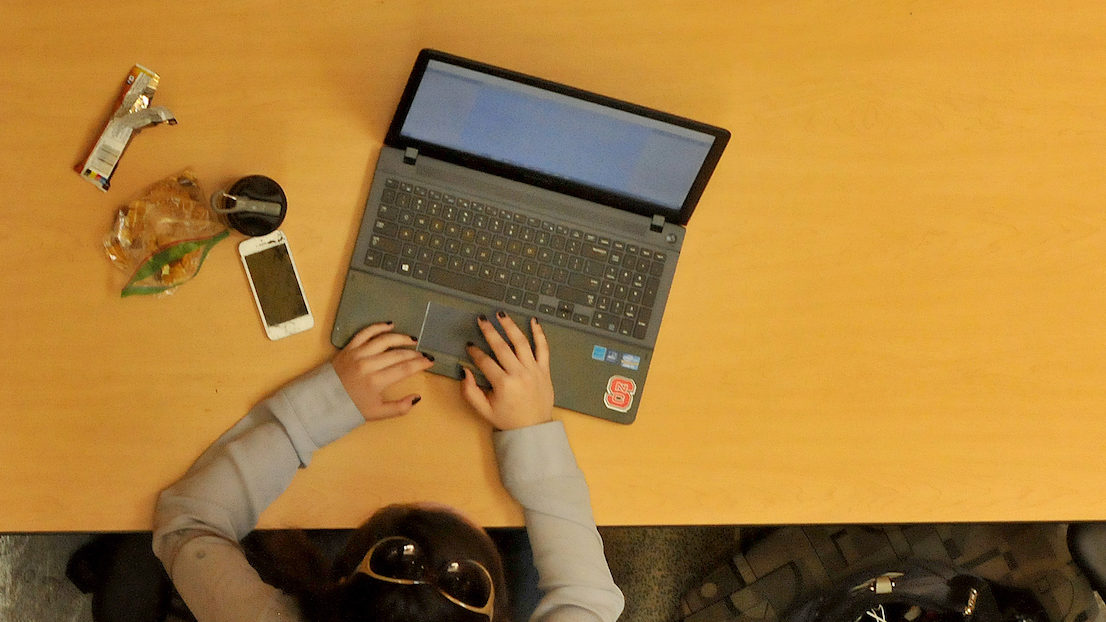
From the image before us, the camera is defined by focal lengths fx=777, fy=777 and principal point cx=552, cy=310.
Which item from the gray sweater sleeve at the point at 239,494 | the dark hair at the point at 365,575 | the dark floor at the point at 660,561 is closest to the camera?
the dark hair at the point at 365,575

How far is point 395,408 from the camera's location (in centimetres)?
85

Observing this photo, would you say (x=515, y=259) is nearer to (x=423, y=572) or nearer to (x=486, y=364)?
(x=486, y=364)

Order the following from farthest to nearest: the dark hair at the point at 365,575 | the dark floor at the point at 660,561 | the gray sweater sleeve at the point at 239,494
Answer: the dark floor at the point at 660,561
the gray sweater sleeve at the point at 239,494
the dark hair at the point at 365,575

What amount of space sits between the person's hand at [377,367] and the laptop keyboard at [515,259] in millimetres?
74

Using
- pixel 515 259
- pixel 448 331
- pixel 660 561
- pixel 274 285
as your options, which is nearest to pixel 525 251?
pixel 515 259

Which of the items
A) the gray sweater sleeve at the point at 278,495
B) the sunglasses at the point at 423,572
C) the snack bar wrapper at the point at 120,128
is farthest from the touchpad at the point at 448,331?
the snack bar wrapper at the point at 120,128

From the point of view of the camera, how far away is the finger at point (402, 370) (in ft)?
2.74

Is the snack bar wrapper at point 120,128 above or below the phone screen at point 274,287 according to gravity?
above

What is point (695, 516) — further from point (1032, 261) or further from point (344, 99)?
point (344, 99)

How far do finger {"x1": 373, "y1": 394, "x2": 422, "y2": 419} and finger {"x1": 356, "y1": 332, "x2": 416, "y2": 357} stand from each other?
57mm

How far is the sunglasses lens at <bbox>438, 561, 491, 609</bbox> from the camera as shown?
0.74 m

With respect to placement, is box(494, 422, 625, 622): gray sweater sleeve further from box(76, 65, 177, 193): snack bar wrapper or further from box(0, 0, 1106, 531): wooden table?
box(76, 65, 177, 193): snack bar wrapper

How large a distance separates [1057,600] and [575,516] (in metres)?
0.76

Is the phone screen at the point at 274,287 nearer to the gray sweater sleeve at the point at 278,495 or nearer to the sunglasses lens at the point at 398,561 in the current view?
the gray sweater sleeve at the point at 278,495
